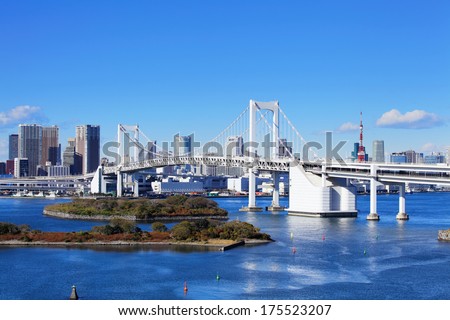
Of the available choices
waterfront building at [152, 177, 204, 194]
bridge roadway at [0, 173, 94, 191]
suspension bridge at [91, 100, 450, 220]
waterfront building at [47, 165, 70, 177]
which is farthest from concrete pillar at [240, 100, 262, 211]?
waterfront building at [47, 165, 70, 177]

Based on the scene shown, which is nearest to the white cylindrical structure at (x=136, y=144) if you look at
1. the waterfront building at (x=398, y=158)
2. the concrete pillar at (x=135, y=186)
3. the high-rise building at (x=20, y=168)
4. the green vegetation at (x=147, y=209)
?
the concrete pillar at (x=135, y=186)

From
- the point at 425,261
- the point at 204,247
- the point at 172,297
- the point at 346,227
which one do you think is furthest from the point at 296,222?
the point at 172,297

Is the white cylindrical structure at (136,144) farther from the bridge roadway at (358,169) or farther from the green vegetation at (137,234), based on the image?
the green vegetation at (137,234)

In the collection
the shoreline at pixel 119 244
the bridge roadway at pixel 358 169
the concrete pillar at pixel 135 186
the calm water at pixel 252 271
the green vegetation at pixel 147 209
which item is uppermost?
the bridge roadway at pixel 358 169

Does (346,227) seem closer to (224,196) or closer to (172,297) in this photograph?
(172,297)

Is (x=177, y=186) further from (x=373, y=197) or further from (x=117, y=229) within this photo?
(x=117, y=229)

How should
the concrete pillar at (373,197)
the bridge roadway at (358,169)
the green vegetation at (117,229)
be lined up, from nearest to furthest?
the green vegetation at (117,229)
the bridge roadway at (358,169)
the concrete pillar at (373,197)
